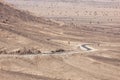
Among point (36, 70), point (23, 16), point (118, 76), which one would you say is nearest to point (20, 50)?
point (36, 70)

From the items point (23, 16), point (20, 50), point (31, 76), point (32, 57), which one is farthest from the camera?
point (23, 16)

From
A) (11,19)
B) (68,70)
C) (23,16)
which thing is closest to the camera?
(68,70)

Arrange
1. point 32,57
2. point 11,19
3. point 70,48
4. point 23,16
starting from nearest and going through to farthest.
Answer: point 32,57 < point 70,48 < point 11,19 < point 23,16

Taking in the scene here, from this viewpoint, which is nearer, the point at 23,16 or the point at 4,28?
the point at 4,28

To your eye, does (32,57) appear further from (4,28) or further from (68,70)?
(4,28)

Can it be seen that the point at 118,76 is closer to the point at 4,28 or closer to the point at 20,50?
the point at 20,50

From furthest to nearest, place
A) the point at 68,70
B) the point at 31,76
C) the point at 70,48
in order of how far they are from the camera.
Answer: the point at 70,48 < the point at 68,70 < the point at 31,76

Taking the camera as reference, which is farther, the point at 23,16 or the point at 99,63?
the point at 23,16

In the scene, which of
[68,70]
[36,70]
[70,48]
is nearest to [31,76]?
[36,70]

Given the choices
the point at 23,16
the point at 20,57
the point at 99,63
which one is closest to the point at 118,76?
the point at 99,63
